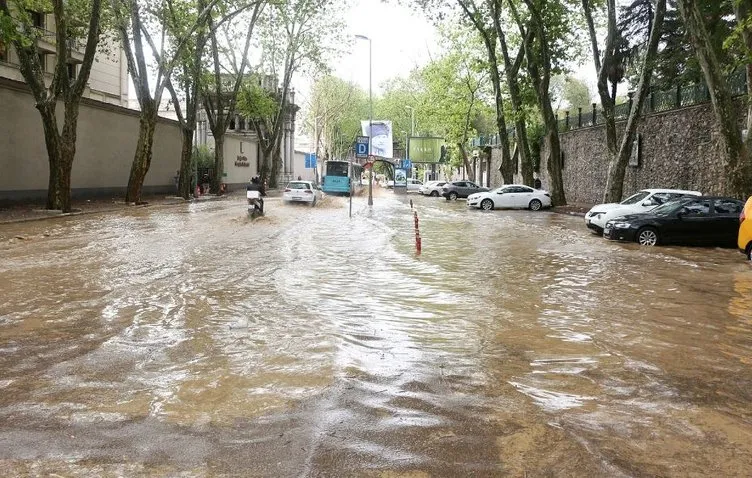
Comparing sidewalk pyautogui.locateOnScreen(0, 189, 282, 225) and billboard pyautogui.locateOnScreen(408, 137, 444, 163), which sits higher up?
billboard pyautogui.locateOnScreen(408, 137, 444, 163)

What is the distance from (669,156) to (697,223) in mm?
12021

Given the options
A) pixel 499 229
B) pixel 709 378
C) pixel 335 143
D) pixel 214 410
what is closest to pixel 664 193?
pixel 499 229

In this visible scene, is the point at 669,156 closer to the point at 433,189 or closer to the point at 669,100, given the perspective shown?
the point at 669,100

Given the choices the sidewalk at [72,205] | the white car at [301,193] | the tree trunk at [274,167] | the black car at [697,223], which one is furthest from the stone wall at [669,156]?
the tree trunk at [274,167]

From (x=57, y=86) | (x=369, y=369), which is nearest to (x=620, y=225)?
(x=369, y=369)

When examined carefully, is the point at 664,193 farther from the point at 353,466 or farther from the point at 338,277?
the point at 353,466

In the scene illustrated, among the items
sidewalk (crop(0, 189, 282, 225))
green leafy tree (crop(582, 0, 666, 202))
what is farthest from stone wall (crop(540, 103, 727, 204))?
sidewalk (crop(0, 189, 282, 225))

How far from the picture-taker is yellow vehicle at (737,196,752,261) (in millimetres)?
12922

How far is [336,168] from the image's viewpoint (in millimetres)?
46531

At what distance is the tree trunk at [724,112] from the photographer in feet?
56.8

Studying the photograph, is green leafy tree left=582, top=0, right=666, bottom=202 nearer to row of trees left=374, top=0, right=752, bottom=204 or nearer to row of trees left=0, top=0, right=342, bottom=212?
row of trees left=374, top=0, right=752, bottom=204

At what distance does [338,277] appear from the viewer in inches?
423

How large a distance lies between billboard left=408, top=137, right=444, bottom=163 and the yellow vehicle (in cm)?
5595

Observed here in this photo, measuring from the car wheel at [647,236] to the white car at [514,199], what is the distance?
1633 centimetres
